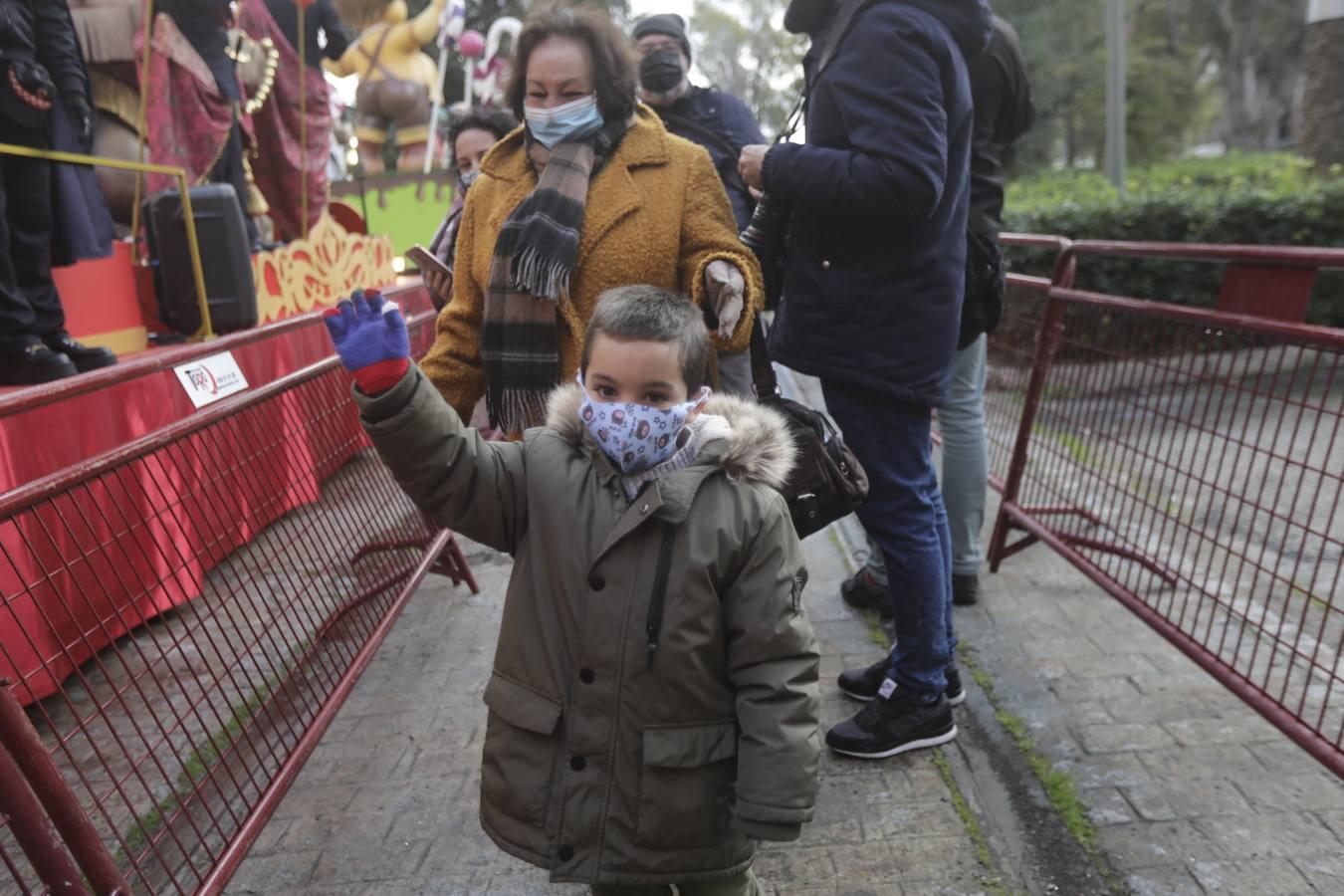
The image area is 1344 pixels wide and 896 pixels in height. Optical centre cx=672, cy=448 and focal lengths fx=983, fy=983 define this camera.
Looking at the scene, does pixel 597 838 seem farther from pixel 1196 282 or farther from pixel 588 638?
pixel 1196 282

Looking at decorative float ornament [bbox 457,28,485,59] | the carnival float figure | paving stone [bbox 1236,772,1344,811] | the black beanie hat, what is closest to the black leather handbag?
paving stone [bbox 1236,772,1344,811]

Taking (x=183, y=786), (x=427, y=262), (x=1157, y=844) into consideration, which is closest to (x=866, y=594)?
(x=1157, y=844)

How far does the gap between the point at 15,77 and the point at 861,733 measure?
3.94 meters

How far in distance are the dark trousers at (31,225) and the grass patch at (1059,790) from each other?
392cm

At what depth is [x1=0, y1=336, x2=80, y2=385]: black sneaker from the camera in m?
3.80

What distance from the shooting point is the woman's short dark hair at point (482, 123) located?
4473 mm

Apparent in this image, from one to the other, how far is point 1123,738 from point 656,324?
6.76 feet

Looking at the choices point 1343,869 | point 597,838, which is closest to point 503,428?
point 597,838

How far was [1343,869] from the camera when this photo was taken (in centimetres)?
226

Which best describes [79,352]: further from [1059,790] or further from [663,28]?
[1059,790]

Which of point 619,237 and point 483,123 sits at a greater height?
point 483,123

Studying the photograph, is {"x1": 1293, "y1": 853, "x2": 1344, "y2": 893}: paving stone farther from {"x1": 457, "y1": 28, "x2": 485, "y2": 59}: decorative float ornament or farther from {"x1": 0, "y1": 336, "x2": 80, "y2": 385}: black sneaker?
{"x1": 457, "y1": 28, "x2": 485, "y2": 59}: decorative float ornament

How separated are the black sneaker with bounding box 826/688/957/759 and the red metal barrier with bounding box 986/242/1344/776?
75cm

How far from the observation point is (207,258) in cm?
489
